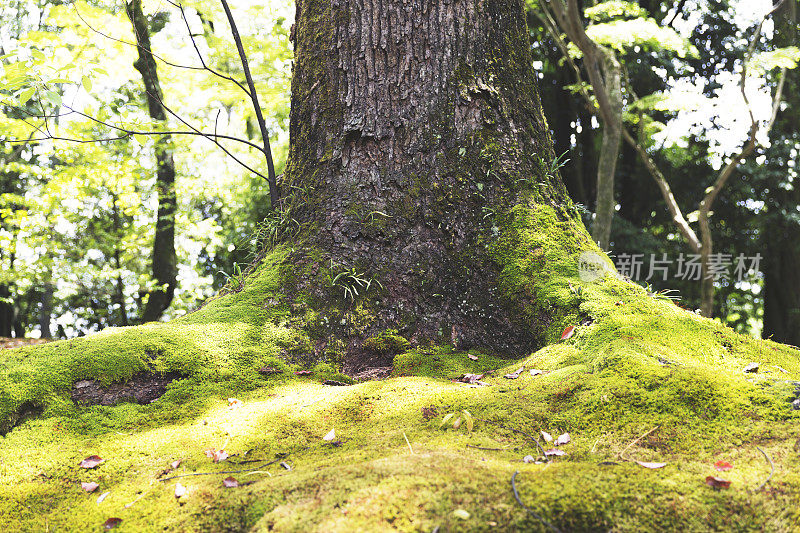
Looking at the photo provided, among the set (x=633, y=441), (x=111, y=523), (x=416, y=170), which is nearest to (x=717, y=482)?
(x=633, y=441)

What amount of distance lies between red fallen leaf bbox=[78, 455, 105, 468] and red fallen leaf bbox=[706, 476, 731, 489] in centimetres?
200

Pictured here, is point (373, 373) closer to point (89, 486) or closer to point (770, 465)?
point (89, 486)

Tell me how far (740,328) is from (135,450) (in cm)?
1642

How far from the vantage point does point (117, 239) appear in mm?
10625

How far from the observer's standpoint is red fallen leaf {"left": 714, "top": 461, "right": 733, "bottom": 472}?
1.45 m

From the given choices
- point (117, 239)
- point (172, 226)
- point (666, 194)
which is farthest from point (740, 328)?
point (117, 239)

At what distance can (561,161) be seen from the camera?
24.9 ft

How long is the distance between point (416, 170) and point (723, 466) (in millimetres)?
2059

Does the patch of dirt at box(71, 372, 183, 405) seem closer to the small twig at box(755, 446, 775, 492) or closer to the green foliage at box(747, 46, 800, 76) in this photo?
the small twig at box(755, 446, 775, 492)

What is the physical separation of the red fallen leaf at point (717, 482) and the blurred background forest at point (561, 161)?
630 cm

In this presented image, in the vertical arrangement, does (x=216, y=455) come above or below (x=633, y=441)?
below

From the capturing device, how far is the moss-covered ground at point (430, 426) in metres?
1.30

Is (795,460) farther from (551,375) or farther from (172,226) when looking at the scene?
(172,226)

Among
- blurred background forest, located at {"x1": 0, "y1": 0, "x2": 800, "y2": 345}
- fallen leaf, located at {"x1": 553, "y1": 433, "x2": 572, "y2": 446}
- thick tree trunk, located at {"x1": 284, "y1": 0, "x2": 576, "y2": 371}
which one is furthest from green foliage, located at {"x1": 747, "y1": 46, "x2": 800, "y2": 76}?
fallen leaf, located at {"x1": 553, "y1": 433, "x2": 572, "y2": 446}
